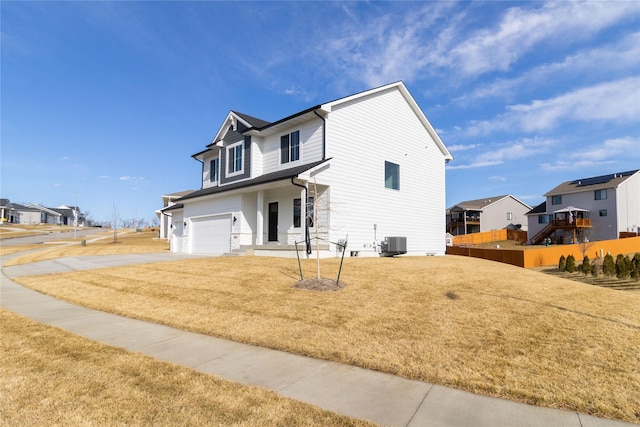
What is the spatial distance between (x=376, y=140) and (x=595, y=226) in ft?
120

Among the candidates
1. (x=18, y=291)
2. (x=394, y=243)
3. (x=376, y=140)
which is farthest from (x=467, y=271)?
(x=18, y=291)

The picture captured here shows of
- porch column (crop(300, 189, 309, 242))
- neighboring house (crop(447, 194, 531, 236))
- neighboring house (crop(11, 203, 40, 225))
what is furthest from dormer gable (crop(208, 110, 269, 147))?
neighboring house (crop(11, 203, 40, 225))

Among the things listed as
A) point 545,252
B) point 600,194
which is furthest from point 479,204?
point 545,252

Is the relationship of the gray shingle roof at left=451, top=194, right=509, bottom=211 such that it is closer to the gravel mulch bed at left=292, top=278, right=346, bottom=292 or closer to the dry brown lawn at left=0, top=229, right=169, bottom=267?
the dry brown lawn at left=0, top=229, right=169, bottom=267

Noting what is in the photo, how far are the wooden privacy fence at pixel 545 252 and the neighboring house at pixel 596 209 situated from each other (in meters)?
9.75

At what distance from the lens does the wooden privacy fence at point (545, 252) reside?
22984 millimetres

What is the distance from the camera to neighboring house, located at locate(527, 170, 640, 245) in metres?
38.2

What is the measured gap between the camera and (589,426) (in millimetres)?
3195

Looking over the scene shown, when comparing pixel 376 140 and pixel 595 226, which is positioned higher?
pixel 376 140

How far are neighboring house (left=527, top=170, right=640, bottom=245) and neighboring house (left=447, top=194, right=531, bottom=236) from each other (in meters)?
12.6

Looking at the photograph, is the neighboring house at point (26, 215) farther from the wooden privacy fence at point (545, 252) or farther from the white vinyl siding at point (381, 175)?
the wooden privacy fence at point (545, 252)

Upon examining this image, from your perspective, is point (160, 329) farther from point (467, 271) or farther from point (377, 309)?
point (467, 271)

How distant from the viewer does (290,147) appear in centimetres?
1766

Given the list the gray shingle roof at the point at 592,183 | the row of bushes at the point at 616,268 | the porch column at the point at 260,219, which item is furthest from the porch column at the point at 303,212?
the gray shingle roof at the point at 592,183
